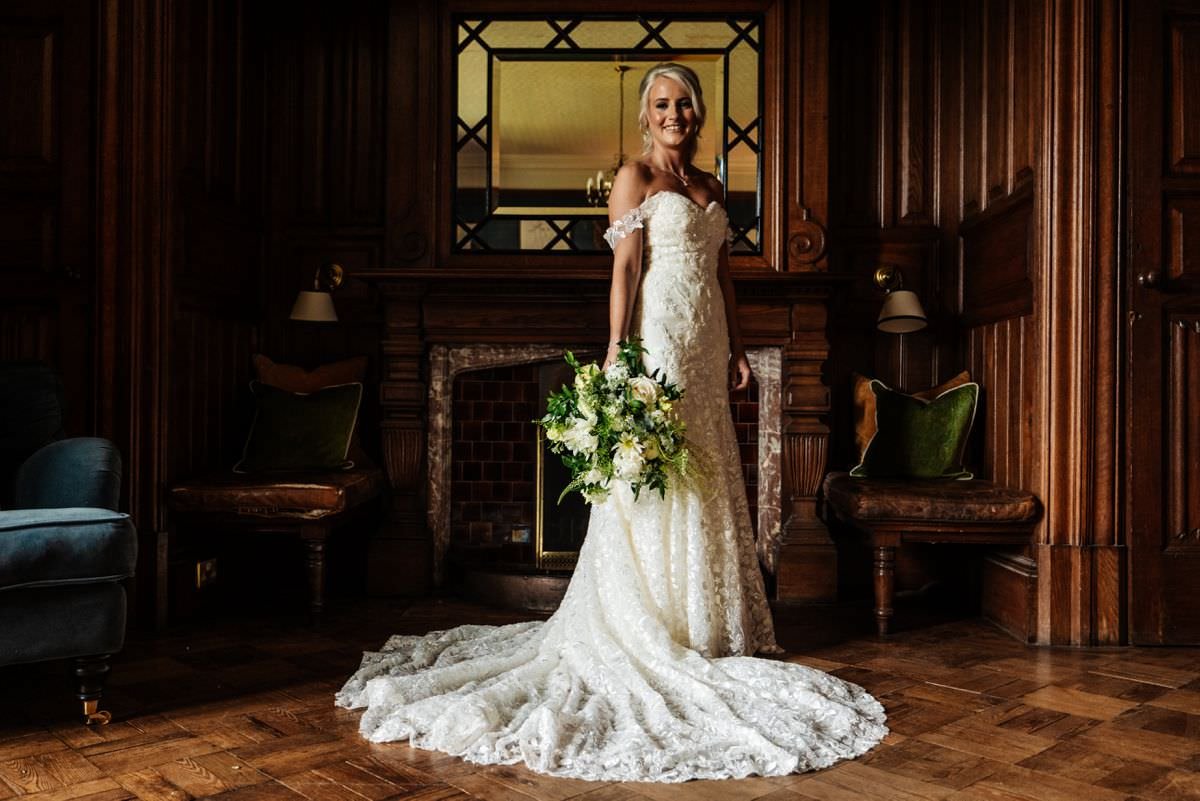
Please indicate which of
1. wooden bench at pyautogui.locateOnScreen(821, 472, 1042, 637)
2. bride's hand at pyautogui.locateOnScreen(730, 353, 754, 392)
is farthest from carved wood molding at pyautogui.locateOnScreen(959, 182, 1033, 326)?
bride's hand at pyautogui.locateOnScreen(730, 353, 754, 392)

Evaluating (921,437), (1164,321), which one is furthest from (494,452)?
(1164,321)

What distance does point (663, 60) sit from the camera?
14.6ft

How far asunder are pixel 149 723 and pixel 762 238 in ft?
10.3

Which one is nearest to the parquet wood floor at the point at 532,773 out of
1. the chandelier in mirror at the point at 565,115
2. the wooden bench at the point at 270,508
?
the wooden bench at the point at 270,508

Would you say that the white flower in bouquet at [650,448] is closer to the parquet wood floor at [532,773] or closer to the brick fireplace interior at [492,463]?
the parquet wood floor at [532,773]

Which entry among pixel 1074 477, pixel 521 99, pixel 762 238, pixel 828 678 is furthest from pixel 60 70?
pixel 1074 477

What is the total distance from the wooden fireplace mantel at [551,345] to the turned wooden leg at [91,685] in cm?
180

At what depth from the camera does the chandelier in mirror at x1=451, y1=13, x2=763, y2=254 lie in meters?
4.41

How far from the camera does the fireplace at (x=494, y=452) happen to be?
171 inches

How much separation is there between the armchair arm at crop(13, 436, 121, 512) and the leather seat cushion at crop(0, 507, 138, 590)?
144 mm

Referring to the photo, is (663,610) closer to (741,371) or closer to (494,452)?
(741,371)

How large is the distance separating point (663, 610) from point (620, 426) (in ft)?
1.99

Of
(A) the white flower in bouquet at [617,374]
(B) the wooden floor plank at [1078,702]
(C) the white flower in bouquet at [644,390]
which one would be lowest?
(B) the wooden floor plank at [1078,702]

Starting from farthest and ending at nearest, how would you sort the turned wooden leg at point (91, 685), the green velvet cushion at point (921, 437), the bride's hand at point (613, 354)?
1. the green velvet cushion at point (921, 437)
2. the bride's hand at point (613, 354)
3. the turned wooden leg at point (91, 685)
